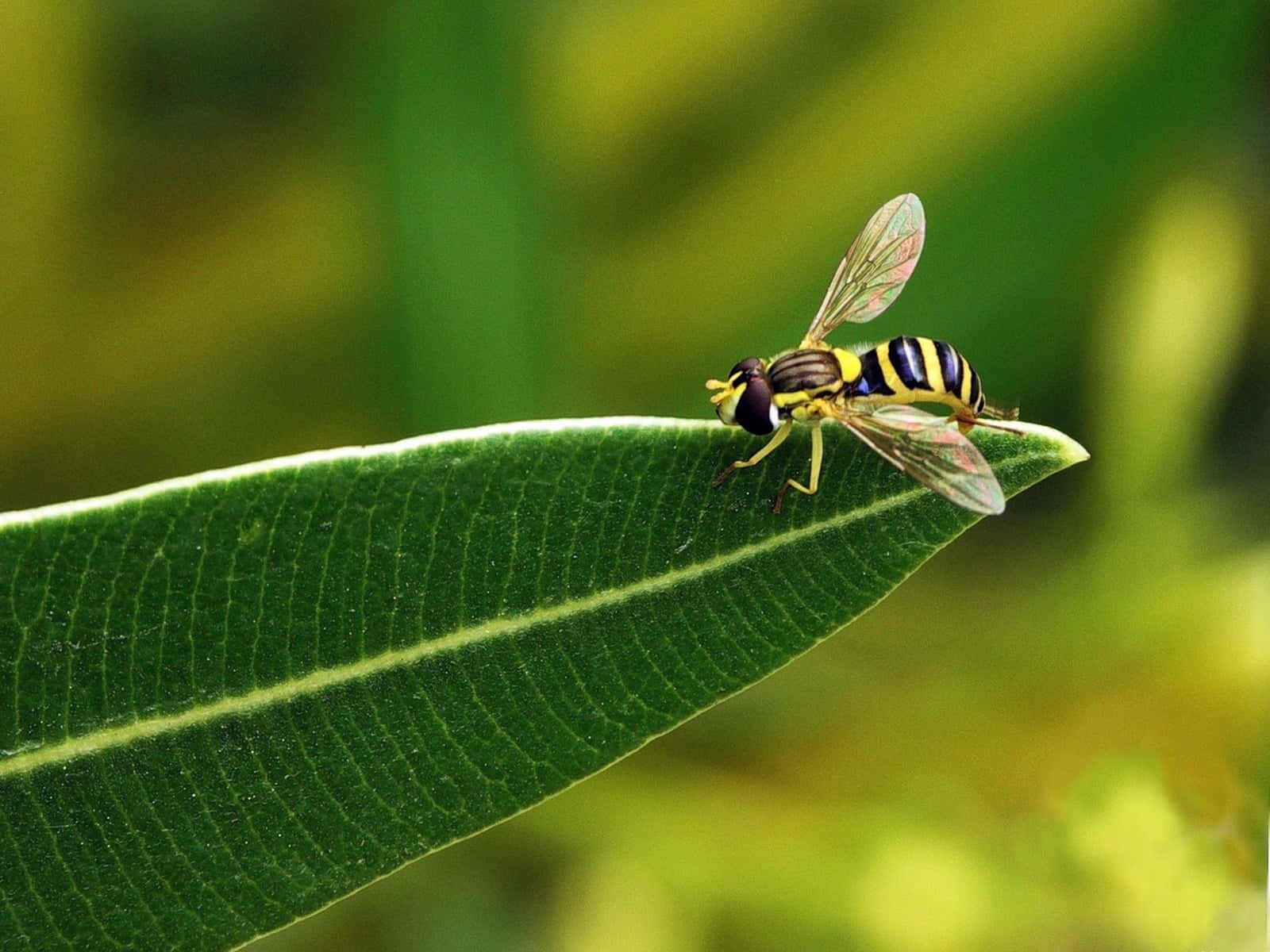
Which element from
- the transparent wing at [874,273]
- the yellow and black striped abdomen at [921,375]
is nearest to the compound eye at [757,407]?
the yellow and black striped abdomen at [921,375]

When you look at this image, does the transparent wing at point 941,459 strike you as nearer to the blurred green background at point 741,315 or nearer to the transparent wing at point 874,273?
the transparent wing at point 874,273

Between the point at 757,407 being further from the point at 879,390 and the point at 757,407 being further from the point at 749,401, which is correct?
the point at 879,390

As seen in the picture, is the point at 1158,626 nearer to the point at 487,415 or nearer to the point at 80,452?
the point at 487,415

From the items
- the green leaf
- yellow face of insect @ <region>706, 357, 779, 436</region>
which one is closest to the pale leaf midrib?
the green leaf

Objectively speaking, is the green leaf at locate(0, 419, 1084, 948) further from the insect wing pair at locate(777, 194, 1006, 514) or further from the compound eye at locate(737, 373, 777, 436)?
the compound eye at locate(737, 373, 777, 436)

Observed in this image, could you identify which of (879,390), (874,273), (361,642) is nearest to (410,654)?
(361,642)
